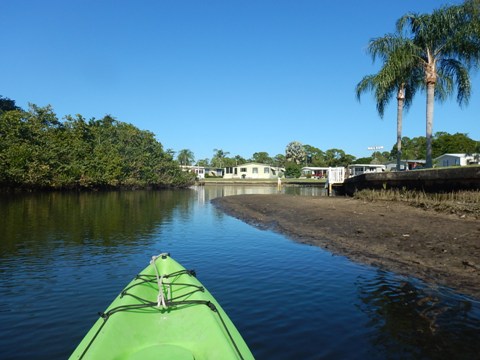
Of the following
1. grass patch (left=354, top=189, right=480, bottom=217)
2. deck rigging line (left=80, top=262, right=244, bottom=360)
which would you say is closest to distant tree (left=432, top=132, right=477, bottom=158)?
grass patch (left=354, top=189, right=480, bottom=217)

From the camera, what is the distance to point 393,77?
23.1m

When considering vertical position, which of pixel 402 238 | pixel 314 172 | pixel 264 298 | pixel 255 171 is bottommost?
pixel 264 298

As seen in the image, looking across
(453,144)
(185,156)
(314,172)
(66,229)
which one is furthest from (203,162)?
(66,229)

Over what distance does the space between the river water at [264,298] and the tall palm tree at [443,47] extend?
1545 centimetres

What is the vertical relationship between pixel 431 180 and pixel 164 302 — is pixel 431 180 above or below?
above

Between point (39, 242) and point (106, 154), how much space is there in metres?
43.4

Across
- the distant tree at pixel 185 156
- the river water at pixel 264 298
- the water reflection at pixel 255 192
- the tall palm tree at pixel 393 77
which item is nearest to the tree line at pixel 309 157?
the distant tree at pixel 185 156

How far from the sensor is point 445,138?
80.1 metres

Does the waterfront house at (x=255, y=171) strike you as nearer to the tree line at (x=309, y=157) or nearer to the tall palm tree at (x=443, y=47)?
the tree line at (x=309, y=157)

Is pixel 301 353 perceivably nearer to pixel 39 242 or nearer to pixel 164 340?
pixel 164 340

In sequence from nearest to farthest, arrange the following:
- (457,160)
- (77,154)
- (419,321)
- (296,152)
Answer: (419,321) → (77,154) → (457,160) → (296,152)

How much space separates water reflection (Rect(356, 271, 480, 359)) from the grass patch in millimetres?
6557

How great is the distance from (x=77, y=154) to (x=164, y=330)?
48.1 metres

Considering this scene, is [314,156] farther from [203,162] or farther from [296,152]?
[203,162]
